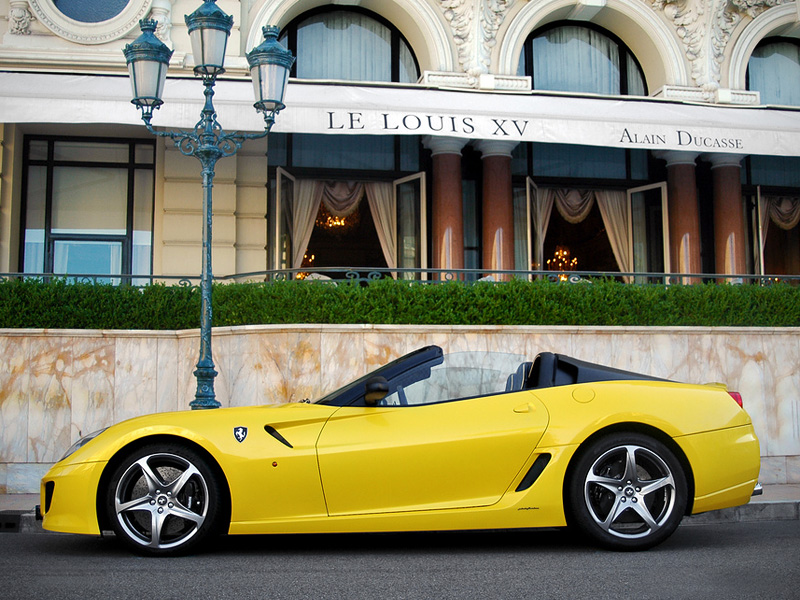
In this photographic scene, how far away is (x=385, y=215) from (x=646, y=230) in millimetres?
4719

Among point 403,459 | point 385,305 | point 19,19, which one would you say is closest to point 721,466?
point 403,459

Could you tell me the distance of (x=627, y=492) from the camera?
17.9 feet

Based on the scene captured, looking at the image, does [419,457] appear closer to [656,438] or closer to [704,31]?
[656,438]

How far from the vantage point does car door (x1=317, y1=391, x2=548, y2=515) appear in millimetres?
5281

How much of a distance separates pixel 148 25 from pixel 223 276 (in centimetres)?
420

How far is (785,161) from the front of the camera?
16.3m

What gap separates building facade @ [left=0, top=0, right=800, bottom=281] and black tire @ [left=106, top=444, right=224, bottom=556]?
7.04 m

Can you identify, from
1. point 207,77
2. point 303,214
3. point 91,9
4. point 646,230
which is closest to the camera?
point 207,77

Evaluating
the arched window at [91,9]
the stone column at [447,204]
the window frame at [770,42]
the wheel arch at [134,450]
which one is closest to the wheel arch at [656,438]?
the wheel arch at [134,450]

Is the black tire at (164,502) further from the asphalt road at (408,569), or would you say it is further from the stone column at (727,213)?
the stone column at (727,213)

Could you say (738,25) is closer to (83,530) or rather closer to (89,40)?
(89,40)

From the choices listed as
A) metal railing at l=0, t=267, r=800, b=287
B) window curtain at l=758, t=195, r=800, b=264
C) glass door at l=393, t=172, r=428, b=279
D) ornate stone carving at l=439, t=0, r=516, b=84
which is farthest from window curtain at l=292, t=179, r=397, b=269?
window curtain at l=758, t=195, r=800, b=264

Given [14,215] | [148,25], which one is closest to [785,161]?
[148,25]

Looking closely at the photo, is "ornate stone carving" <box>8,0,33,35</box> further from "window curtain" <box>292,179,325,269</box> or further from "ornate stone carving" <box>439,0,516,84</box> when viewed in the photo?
"ornate stone carving" <box>439,0,516,84</box>
